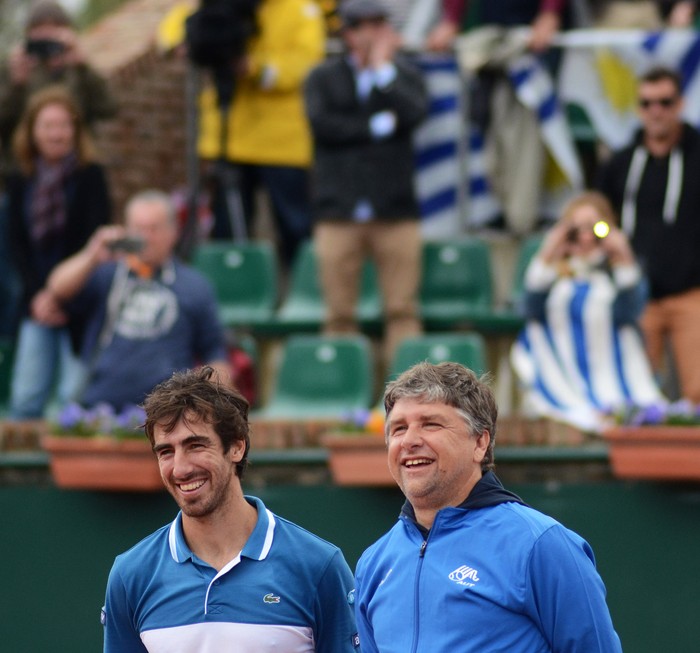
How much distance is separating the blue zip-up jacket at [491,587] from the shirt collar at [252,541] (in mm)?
300

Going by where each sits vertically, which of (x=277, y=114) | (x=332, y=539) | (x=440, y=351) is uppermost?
(x=277, y=114)

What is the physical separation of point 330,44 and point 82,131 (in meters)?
2.68

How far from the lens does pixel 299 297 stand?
9547 mm

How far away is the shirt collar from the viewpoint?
4.03m

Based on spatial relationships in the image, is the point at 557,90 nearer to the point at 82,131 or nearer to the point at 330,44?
the point at 330,44

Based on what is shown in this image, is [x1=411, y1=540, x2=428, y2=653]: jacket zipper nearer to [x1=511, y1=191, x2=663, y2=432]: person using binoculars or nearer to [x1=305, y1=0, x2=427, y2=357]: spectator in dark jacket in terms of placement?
[x1=511, y1=191, x2=663, y2=432]: person using binoculars

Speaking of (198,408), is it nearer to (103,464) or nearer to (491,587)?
(491,587)

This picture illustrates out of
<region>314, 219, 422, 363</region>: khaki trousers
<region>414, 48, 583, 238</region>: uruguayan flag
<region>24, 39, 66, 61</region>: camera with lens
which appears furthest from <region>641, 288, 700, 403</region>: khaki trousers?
<region>24, 39, 66, 61</region>: camera with lens

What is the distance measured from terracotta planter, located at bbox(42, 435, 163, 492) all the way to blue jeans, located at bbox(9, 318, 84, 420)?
0.88 meters

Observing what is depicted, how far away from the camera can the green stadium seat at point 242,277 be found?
9.59 m

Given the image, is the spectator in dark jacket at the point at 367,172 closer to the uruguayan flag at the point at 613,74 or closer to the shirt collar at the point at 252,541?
the uruguayan flag at the point at 613,74

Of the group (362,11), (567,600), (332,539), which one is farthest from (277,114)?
(567,600)

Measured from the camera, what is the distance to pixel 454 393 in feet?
12.7

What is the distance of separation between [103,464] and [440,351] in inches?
66.1
